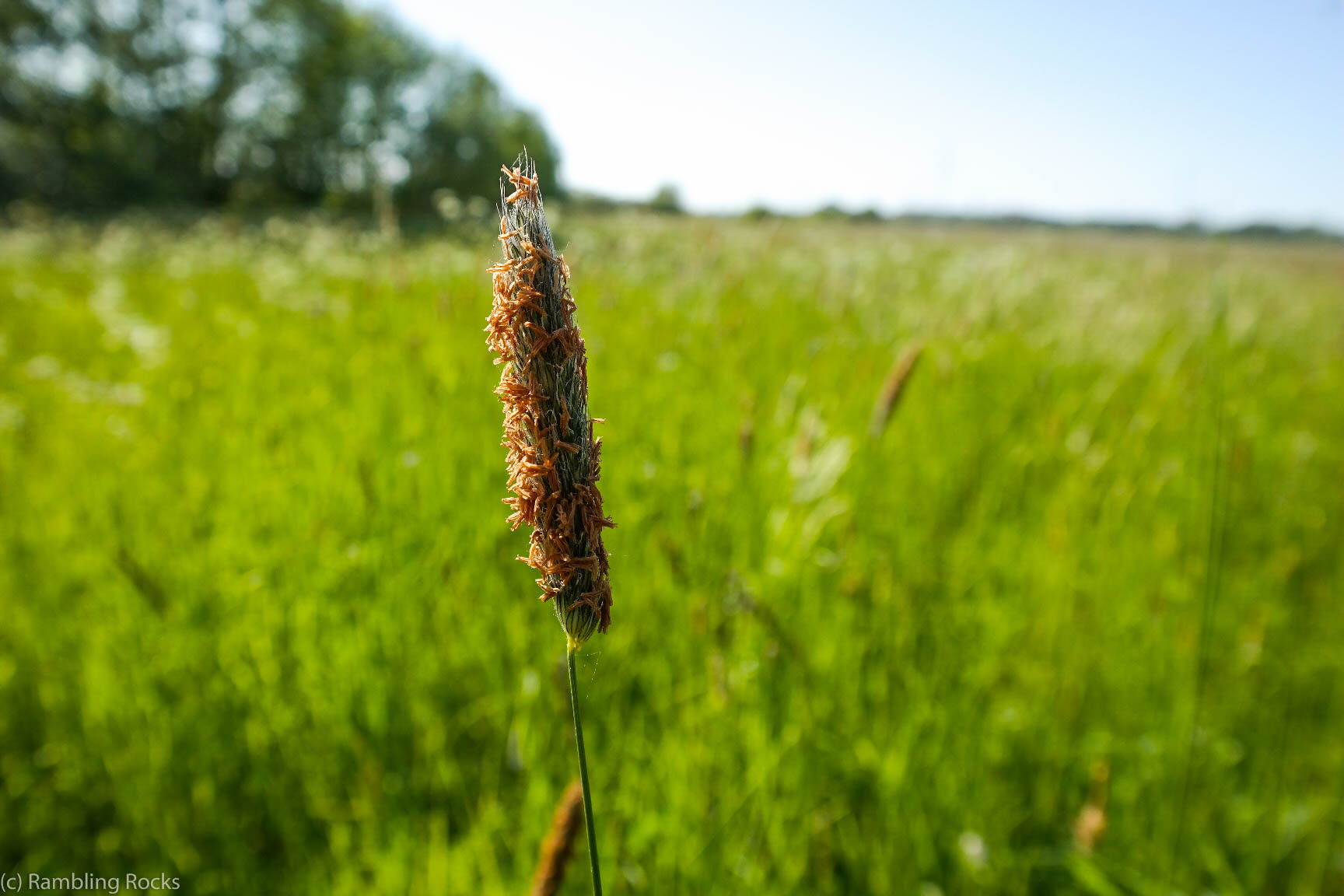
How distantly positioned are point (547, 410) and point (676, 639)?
154 centimetres

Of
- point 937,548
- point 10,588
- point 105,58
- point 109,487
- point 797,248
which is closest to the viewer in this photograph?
point 10,588

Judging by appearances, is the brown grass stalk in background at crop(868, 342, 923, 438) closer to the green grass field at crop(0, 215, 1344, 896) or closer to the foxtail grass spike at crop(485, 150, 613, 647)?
the green grass field at crop(0, 215, 1344, 896)

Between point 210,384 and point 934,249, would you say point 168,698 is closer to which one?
point 210,384

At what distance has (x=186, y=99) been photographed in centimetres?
2755

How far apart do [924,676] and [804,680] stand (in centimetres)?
54

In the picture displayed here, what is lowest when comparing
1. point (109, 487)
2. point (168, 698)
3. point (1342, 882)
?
point (1342, 882)

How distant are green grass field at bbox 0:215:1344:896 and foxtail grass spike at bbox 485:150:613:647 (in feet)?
2.73

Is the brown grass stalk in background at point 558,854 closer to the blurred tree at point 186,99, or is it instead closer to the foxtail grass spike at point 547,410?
the foxtail grass spike at point 547,410

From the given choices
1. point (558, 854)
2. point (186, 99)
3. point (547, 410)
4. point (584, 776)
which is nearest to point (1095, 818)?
point (558, 854)

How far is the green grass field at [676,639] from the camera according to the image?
5.41 feet

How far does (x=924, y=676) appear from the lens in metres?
2.09

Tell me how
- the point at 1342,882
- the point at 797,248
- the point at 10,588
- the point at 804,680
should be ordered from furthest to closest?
1. the point at 797,248
2. the point at 10,588
3. the point at 1342,882
4. the point at 804,680

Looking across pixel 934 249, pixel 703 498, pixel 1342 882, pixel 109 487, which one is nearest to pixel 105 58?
pixel 934 249

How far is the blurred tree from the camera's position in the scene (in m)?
21.7
